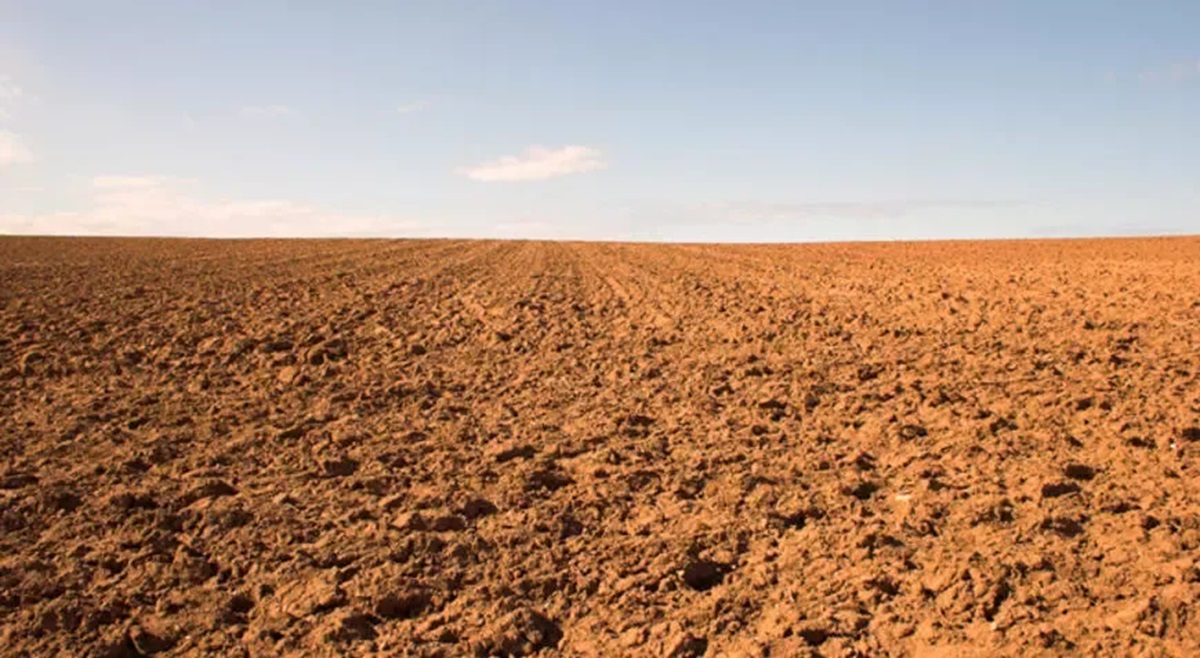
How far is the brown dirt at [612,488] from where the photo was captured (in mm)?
3910

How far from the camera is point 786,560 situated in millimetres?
4438

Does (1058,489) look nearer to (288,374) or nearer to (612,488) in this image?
(612,488)

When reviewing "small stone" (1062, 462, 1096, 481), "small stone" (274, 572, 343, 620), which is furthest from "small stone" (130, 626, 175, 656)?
"small stone" (1062, 462, 1096, 481)

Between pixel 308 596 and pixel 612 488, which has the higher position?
pixel 612 488

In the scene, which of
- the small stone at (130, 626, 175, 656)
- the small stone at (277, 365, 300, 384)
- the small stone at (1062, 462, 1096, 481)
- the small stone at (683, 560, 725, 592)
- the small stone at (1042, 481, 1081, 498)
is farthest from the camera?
the small stone at (277, 365, 300, 384)

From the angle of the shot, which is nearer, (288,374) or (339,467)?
(339,467)

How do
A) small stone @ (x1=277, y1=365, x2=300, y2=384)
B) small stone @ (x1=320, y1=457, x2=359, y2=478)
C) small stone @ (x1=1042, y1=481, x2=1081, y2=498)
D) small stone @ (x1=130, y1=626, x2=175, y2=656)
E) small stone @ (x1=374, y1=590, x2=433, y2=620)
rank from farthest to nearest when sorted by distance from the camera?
1. small stone @ (x1=277, y1=365, x2=300, y2=384)
2. small stone @ (x1=320, y1=457, x2=359, y2=478)
3. small stone @ (x1=1042, y1=481, x2=1081, y2=498)
4. small stone @ (x1=374, y1=590, x2=433, y2=620)
5. small stone @ (x1=130, y1=626, x2=175, y2=656)

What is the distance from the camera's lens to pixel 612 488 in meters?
5.56

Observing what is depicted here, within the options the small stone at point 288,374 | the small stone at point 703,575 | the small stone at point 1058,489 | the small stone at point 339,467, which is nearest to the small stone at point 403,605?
the small stone at point 703,575

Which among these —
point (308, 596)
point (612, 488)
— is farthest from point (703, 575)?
point (308, 596)

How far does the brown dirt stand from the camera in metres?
3.91

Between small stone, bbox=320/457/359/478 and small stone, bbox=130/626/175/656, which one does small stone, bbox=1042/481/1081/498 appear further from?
small stone, bbox=130/626/175/656

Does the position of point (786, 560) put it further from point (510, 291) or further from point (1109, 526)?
point (510, 291)

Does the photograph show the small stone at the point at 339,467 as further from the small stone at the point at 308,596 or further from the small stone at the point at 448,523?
the small stone at the point at 308,596
